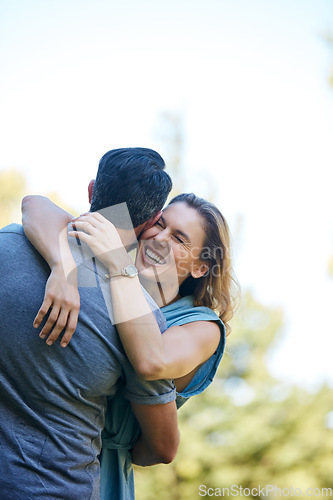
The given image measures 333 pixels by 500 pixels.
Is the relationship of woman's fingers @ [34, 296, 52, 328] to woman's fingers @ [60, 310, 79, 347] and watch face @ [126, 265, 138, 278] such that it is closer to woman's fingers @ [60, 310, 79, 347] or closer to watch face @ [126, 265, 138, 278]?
woman's fingers @ [60, 310, 79, 347]

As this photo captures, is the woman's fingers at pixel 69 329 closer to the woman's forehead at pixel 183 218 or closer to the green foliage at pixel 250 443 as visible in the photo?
the woman's forehead at pixel 183 218

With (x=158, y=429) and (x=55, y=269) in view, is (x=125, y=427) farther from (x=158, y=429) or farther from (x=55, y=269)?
(x=55, y=269)

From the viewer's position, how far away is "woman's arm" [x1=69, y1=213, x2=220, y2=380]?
135 cm

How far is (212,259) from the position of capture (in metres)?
2.20

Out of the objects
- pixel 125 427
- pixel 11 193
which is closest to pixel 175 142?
pixel 11 193

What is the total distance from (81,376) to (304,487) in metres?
7.50

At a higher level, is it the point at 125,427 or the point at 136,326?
the point at 136,326

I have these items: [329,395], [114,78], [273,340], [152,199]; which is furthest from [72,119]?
[152,199]

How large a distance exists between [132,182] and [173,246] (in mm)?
639

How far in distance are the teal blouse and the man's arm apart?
8 centimetres

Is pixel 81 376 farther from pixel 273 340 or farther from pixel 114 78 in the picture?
pixel 114 78


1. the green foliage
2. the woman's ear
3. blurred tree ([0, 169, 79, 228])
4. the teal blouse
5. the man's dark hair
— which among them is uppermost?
the man's dark hair

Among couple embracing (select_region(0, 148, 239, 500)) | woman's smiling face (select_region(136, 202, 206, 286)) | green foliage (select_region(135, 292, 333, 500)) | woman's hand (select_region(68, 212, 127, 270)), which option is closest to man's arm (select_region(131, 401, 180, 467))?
couple embracing (select_region(0, 148, 239, 500))

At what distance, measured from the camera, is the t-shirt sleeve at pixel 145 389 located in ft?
4.63
